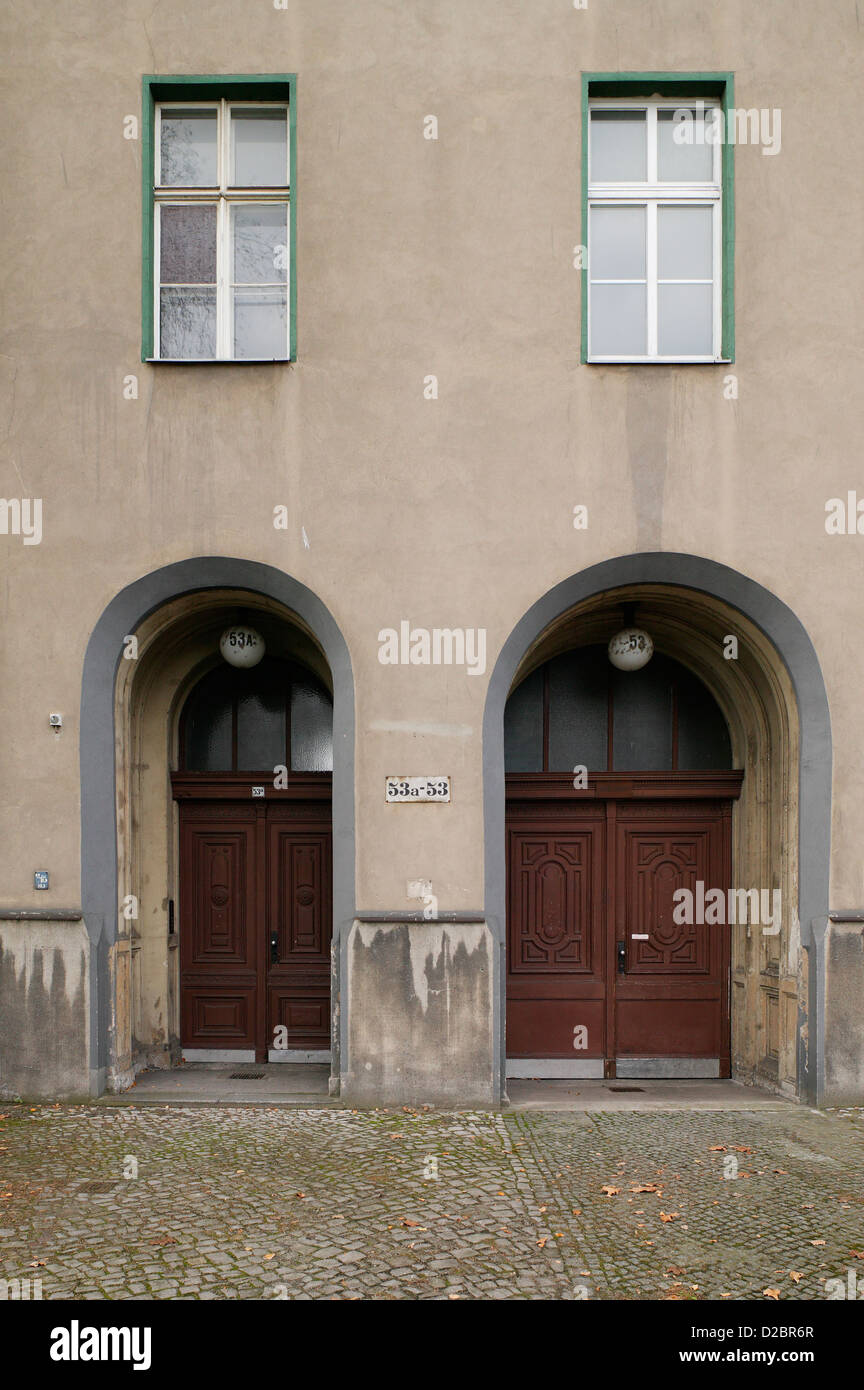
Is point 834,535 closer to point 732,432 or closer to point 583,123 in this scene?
point 732,432

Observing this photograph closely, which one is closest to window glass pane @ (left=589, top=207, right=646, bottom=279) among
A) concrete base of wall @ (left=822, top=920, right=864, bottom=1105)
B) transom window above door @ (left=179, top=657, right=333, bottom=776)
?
transom window above door @ (left=179, top=657, right=333, bottom=776)

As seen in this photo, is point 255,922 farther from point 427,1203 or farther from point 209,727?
→ point 427,1203

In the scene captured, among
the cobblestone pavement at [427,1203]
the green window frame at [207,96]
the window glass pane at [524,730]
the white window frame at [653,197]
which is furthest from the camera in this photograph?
the window glass pane at [524,730]

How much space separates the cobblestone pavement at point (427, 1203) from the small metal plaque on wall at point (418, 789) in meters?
2.15

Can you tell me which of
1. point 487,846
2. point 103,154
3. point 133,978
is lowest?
point 133,978

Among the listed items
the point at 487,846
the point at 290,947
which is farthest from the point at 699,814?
the point at 290,947

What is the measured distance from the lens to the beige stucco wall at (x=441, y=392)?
662 centimetres

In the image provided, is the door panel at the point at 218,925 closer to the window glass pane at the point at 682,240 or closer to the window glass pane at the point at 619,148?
the window glass pane at the point at 682,240

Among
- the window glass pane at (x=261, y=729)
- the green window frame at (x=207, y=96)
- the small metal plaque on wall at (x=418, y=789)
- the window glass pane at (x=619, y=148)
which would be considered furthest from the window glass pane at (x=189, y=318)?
the small metal plaque on wall at (x=418, y=789)

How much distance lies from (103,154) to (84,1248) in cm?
701

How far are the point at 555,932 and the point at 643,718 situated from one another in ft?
6.45

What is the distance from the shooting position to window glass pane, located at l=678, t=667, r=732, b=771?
792 centimetres

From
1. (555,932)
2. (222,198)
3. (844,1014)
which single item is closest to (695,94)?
(222,198)

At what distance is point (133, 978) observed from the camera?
23.9ft
